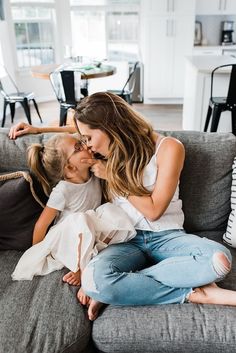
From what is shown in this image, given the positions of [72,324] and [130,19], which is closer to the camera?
[72,324]

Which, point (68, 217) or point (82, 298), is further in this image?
point (68, 217)

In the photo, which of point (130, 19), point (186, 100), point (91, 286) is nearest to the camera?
point (91, 286)

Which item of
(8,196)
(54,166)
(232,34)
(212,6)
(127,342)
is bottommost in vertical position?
(127,342)

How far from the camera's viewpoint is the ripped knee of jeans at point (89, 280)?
1203mm

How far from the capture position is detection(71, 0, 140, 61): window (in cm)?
576

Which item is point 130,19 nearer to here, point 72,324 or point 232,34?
point 232,34

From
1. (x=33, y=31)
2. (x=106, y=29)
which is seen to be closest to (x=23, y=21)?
(x=33, y=31)

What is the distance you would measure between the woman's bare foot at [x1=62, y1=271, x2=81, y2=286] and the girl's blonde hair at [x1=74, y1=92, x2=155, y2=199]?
1.24 feet

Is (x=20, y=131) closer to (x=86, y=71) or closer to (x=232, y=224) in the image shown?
(x=232, y=224)

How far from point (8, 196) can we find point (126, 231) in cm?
53

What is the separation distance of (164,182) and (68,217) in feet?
1.39

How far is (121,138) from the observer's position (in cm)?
137

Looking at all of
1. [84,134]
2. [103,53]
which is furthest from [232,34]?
[84,134]

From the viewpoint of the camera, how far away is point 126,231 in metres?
1.41
